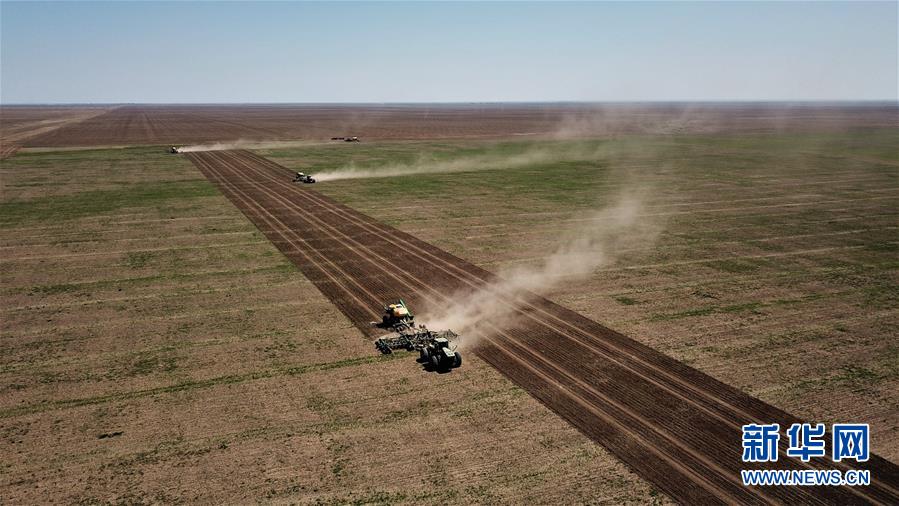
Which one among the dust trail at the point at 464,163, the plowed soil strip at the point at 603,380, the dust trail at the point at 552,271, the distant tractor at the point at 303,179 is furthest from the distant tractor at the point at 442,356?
the dust trail at the point at 464,163

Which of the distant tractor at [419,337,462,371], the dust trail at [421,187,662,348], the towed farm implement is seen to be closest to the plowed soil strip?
the dust trail at [421,187,662,348]

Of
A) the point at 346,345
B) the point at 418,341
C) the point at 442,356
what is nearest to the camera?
the point at 442,356

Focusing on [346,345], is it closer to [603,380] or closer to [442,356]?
[442,356]

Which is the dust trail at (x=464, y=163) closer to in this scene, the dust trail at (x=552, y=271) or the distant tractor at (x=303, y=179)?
the distant tractor at (x=303, y=179)

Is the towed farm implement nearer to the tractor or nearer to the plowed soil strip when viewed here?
the tractor

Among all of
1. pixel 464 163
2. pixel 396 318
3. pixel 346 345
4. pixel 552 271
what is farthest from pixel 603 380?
pixel 464 163
